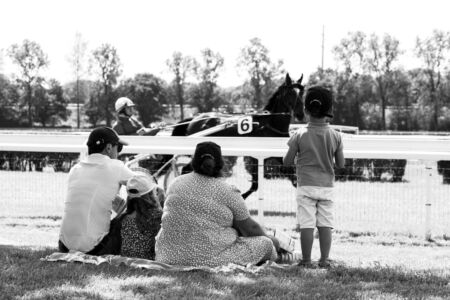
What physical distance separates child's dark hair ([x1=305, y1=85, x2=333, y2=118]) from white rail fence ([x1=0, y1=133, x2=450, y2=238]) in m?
2.66

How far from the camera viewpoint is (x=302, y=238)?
6.07 m

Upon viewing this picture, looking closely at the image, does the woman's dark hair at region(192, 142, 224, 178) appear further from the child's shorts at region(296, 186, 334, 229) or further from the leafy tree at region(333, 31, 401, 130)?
the leafy tree at region(333, 31, 401, 130)

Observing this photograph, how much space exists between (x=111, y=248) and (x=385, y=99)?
226ft

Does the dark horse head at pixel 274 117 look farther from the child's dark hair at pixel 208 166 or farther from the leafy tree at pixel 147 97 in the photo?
the leafy tree at pixel 147 97

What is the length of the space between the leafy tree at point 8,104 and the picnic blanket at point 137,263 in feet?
251

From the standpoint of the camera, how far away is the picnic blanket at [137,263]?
5656 mm

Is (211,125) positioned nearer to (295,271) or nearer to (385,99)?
(295,271)

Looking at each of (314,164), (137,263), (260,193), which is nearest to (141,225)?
(137,263)

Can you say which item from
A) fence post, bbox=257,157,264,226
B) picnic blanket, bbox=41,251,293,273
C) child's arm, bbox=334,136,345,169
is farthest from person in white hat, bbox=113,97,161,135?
child's arm, bbox=334,136,345,169

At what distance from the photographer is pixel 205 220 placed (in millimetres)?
5699

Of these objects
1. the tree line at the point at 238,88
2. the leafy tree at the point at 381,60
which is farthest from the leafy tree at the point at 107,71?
the leafy tree at the point at 381,60

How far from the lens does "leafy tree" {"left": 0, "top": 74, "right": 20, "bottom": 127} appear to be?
7944 cm

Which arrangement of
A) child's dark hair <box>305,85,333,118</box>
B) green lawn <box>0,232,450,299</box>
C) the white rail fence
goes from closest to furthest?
green lawn <box>0,232,450,299</box> → child's dark hair <box>305,85,333,118</box> → the white rail fence

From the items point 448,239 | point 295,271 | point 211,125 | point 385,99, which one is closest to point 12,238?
point 295,271
